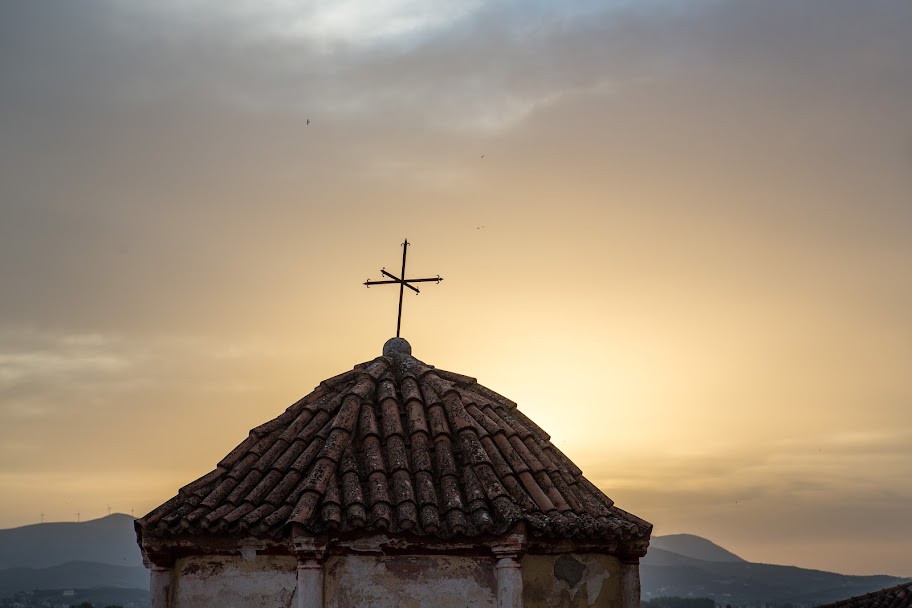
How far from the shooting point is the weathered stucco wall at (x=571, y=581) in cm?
930

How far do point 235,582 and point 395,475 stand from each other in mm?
1619

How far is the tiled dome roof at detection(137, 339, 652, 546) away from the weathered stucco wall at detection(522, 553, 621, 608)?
0.26 m

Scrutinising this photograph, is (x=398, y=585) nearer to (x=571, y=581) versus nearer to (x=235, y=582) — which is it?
(x=235, y=582)

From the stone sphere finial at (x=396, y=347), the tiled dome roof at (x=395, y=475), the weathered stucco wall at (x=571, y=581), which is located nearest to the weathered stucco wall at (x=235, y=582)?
the tiled dome roof at (x=395, y=475)

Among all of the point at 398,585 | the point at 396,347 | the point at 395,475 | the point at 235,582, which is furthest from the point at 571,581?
the point at 396,347

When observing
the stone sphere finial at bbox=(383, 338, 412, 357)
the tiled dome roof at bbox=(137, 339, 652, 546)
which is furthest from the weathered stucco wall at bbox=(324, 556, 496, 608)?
the stone sphere finial at bbox=(383, 338, 412, 357)

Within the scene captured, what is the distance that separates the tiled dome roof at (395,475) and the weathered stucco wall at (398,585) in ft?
1.05

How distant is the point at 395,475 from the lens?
962cm

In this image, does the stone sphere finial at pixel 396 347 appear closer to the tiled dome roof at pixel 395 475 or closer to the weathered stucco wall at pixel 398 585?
the tiled dome roof at pixel 395 475

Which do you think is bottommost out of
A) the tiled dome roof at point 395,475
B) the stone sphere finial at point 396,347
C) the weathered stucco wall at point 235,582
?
the weathered stucco wall at point 235,582

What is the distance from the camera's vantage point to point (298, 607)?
29.5ft

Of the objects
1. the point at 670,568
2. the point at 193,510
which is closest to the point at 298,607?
the point at 193,510

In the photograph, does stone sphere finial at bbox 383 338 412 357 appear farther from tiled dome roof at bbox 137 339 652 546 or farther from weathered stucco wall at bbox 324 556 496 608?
weathered stucco wall at bbox 324 556 496 608

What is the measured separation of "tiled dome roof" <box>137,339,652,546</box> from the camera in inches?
359
